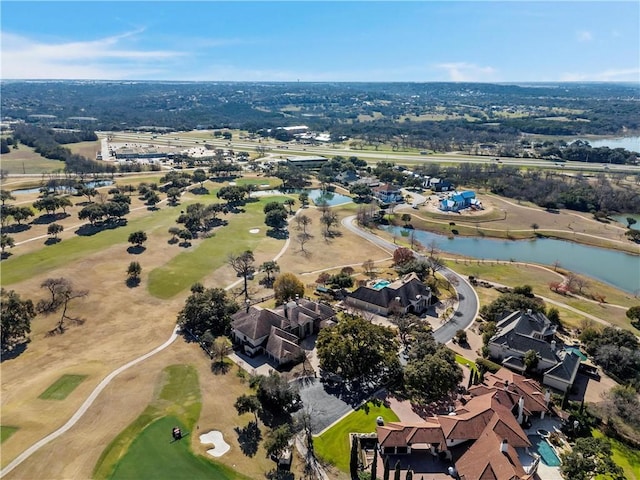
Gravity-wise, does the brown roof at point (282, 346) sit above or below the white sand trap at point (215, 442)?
above

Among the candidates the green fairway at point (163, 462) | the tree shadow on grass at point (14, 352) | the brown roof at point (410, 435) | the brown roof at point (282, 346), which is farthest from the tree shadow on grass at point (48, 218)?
the brown roof at point (410, 435)

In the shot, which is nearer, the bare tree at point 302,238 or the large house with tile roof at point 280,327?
the large house with tile roof at point 280,327

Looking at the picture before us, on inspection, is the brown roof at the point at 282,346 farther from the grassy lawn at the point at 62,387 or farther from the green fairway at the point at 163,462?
the grassy lawn at the point at 62,387

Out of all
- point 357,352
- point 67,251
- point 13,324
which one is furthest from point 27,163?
point 357,352

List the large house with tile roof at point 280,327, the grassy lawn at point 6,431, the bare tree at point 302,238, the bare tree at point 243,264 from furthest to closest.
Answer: the bare tree at point 302,238, the bare tree at point 243,264, the large house with tile roof at point 280,327, the grassy lawn at point 6,431

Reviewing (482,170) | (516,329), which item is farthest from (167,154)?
(516,329)

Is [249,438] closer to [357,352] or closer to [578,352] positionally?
[357,352]
